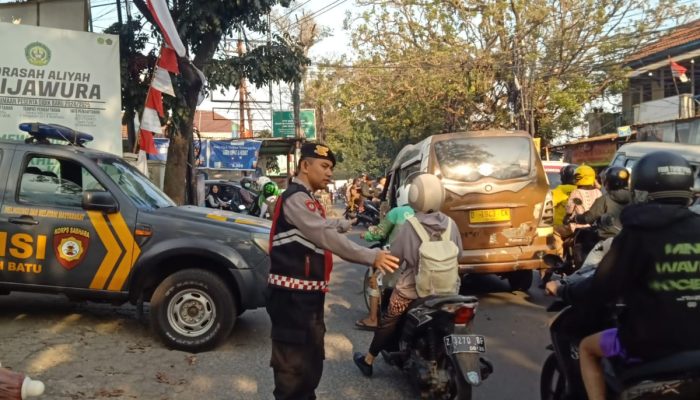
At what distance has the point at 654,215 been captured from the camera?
98.0 inches

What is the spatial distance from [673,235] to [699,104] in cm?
2219

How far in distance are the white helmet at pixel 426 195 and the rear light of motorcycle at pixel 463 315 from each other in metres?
0.79

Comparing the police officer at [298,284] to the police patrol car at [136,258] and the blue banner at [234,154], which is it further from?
the blue banner at [234,154]

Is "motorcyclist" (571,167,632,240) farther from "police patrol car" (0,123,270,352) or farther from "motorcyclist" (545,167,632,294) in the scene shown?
"police patrol car" (0,123,270,352)

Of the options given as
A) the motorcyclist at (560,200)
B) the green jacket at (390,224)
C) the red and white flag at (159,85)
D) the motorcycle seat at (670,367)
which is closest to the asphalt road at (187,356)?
the green jacket at (390,224)

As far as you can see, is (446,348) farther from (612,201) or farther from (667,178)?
(612,201)

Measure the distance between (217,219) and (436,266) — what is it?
8.03 feet

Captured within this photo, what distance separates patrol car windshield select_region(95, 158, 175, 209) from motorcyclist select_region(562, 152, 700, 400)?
4.39 m

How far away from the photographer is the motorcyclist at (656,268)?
247 cm

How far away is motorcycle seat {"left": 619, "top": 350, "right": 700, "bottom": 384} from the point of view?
244cm

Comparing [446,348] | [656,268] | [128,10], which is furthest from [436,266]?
[128,10]

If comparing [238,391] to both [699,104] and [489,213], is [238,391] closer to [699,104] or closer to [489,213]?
[489,213]

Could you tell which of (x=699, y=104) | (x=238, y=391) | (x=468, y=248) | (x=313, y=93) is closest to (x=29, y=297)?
(x=238, y=391)

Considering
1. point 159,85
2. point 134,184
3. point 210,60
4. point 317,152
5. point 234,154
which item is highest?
point 210,60
